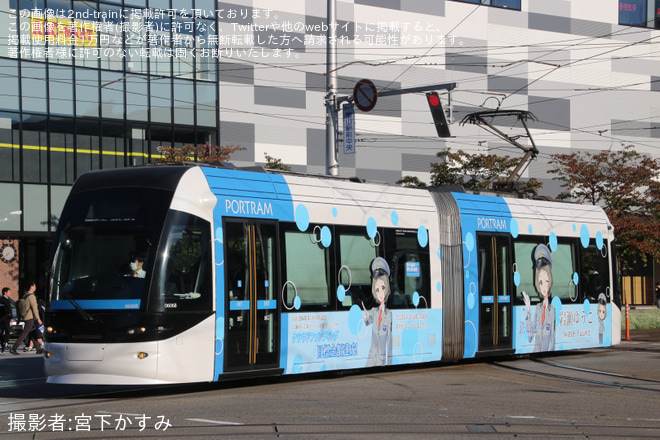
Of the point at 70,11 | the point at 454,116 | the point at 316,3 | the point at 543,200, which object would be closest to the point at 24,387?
the point at 543,200

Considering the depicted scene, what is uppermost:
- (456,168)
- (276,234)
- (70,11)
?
(70,11)

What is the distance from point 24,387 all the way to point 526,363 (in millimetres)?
9039

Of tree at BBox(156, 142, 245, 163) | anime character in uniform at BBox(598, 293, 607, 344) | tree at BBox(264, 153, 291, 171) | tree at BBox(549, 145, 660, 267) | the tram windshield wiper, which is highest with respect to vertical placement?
tree at BBox(156, 142, 245, 163)

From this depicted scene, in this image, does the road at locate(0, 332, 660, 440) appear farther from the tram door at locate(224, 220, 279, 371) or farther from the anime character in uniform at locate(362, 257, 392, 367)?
the tram door at locate(224, 220, 279, 371)

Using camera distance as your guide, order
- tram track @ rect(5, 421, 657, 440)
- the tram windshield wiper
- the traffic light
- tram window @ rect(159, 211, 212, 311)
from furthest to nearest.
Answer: the traffic light
tram window @ rect(159, 211, 212, 311)
the tram windshield wiper
tram track @ rect(5, 421, 657, 440)

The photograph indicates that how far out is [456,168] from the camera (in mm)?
36250

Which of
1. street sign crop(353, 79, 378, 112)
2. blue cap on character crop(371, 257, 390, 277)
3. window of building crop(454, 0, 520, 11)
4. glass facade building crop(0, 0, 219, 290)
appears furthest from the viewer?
window of building crop(454, 0, 520, 11)

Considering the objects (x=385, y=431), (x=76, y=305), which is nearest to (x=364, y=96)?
(x=76, y=305)

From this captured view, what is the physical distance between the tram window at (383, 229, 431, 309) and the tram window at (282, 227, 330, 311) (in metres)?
1.54

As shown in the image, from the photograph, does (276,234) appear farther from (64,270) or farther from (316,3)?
(316,3)

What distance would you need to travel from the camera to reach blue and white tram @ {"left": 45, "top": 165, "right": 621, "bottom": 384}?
1101 cm

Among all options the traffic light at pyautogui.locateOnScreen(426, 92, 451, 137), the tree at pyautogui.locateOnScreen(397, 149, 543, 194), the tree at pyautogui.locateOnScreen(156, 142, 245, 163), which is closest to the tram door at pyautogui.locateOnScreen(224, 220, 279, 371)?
the traffic light at pyautogui.locateOnScreen(426, 92, 451, 137)

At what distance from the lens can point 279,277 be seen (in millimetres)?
12391

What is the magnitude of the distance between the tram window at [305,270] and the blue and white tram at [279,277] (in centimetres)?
2
